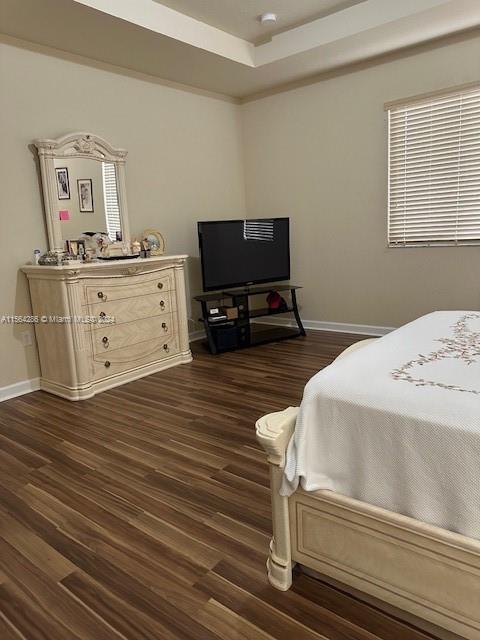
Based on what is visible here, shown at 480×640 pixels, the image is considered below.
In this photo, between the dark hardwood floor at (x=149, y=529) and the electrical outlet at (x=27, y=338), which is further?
the electrical outlet at (x=27, y=338)

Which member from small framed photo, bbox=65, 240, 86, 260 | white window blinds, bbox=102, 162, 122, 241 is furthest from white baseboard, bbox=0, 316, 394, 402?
white window blinds, bbox=102, 162, 122, 241

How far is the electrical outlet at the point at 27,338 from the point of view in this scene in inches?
143

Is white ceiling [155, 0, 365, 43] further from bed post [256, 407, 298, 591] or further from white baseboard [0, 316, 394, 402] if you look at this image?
bed post [256, 407, 298, 591]

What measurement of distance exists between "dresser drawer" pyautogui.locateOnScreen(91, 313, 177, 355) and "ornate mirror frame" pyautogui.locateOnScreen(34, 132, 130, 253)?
0.77m

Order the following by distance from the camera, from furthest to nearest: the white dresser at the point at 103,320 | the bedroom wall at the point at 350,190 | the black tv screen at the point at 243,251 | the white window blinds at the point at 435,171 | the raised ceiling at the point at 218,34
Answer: the black tv screen at the point at 243,251 < the bedroom wall at the point at 350,190 < the white window blinds at the point at 435,171 < the white dresser at the point at 103,320 < the raised ceiling at the point at 218,34

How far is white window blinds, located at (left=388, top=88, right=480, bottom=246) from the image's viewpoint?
3938 millimetres

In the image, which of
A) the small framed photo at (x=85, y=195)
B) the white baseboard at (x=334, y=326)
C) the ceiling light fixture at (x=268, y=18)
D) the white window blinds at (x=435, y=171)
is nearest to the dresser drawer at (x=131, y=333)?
the small framed photo at (x=85, y=195)

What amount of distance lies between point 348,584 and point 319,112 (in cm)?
445

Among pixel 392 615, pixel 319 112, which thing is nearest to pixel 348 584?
pixel 392 615

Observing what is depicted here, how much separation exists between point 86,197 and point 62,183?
0.24m

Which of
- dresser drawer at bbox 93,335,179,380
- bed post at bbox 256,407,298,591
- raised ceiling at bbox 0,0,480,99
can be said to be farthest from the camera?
dresser drawer at bbox 93,335,179,380

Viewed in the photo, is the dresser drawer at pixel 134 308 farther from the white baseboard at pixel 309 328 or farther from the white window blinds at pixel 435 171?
the white window blinds at pixel 435 171

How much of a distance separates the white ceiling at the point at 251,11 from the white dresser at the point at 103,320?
74.8 inches

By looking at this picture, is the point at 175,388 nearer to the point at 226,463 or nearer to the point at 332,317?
the point at 226,463
